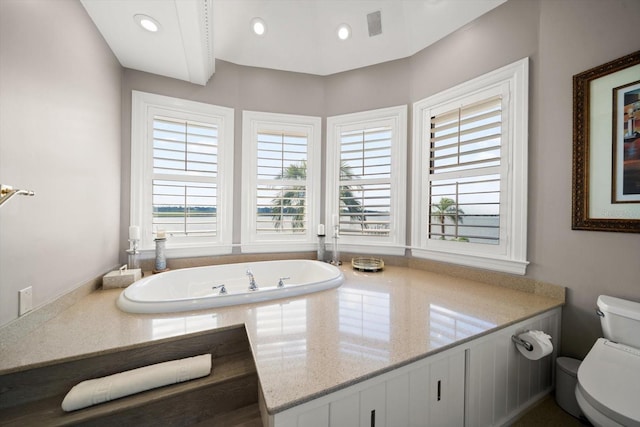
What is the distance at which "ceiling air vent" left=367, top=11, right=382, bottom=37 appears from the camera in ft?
7.29

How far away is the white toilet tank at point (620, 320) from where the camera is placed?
116cm

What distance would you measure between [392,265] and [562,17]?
2.18m

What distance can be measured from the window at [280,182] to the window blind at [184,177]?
1.07 ft

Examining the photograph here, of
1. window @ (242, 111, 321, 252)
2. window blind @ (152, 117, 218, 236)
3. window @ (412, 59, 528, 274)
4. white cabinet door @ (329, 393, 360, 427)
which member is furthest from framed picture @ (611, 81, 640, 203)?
window blind @ (152, 117, 218, 236)

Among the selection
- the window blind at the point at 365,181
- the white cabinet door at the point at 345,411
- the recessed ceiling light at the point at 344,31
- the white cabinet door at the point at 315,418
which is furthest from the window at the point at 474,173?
the white cabinet door at the point at 315,418

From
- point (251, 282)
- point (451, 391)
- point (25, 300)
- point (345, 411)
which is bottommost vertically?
point (451, 391)

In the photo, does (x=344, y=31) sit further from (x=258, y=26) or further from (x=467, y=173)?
(x=467, y=173)

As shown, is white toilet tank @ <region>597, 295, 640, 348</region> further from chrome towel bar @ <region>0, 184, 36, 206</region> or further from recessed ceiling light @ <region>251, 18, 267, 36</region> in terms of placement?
recessed ceiling light @ <region>251, 18, 267, 36</region>

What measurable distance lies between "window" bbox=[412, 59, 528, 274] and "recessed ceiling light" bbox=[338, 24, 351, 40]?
0.99 metres

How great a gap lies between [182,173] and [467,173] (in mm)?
2579

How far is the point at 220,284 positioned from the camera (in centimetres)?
218

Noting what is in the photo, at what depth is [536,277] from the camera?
1.65 meters

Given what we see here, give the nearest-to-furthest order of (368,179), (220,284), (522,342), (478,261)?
1. (522,342)
2. (478,261)
3. (220,284)
4. (368,179)

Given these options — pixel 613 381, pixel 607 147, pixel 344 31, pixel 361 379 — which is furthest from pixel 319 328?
pixel 344 31
